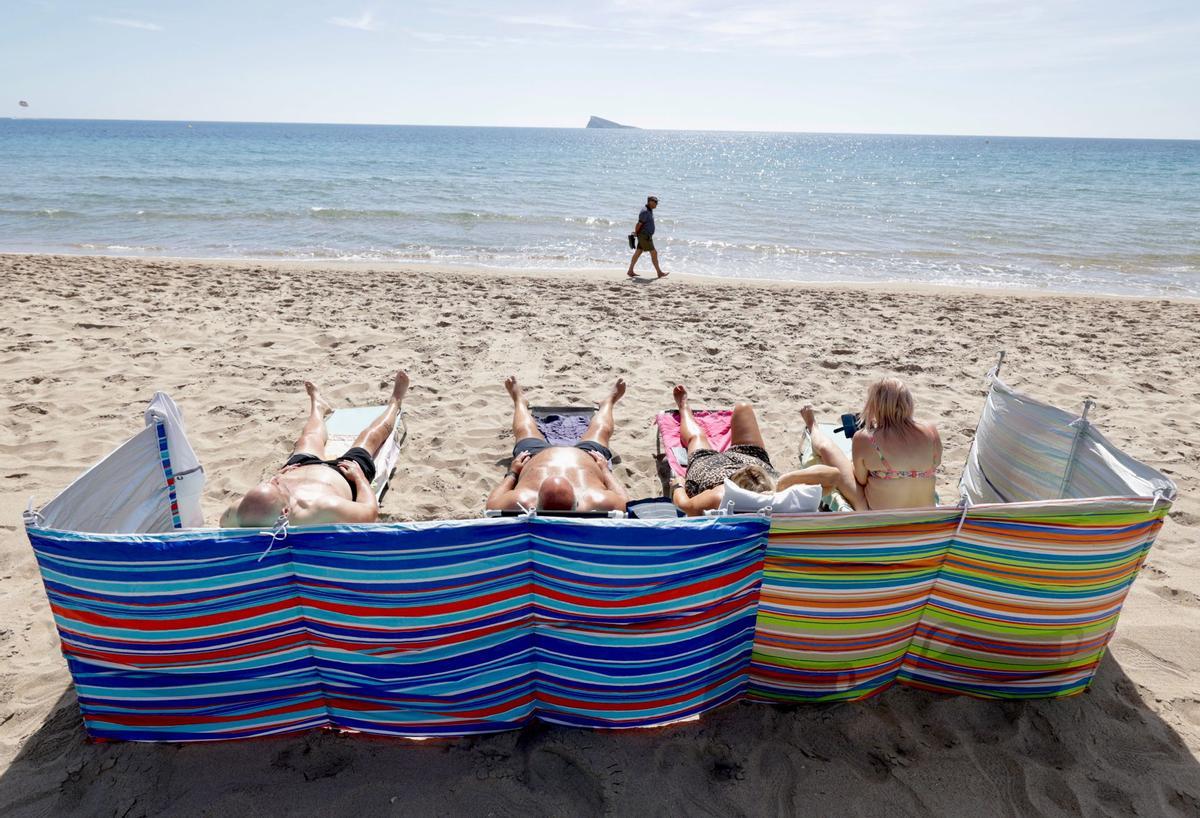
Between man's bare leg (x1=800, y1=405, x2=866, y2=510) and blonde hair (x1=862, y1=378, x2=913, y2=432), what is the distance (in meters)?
0.43

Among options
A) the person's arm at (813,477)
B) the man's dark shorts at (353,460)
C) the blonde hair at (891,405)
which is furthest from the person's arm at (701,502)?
the man's dark shorts at (353,460)

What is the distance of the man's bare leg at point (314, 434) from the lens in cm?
453

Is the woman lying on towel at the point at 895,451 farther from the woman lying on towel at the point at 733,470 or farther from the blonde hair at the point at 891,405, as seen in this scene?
the woman lying on towel at the point at 733,470

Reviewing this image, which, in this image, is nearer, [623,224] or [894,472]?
[894,472]

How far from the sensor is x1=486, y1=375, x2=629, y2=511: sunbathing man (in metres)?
3.26

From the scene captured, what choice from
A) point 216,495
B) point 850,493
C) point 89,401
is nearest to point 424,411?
point 216,495

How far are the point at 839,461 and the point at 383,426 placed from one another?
3.13 m

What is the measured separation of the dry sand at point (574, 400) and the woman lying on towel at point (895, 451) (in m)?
0.95

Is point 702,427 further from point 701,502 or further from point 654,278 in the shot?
point 654,278

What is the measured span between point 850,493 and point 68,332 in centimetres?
762

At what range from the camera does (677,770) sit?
267 cm

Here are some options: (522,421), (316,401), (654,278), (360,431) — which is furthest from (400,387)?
(654,278)

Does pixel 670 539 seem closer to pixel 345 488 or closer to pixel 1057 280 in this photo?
pixel 345 488

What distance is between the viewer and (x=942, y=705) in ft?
9.80
